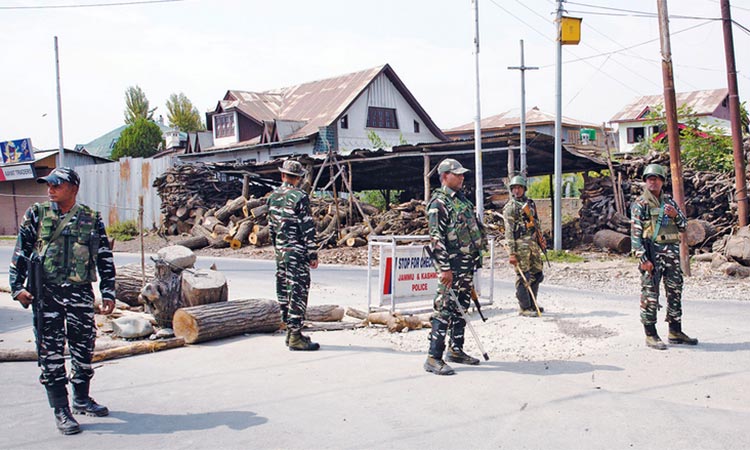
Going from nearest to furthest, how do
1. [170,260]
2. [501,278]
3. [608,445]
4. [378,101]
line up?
[608,445], [170,260], [501,278], [378,101]

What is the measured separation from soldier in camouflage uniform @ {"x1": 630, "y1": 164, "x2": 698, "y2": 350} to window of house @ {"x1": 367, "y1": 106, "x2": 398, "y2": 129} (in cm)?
3089

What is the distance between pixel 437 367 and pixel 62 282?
3251 millimetres

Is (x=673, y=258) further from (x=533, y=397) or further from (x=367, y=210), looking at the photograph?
(x=367, y=210)

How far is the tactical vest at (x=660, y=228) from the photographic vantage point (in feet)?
23.9

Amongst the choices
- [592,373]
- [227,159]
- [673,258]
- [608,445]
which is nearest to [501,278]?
[673,258]

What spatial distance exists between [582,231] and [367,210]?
728cm

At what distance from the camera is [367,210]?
80.6 ft

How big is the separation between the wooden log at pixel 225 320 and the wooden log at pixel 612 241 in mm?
13860

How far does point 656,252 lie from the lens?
7.30 m

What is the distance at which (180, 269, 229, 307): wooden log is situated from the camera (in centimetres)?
834

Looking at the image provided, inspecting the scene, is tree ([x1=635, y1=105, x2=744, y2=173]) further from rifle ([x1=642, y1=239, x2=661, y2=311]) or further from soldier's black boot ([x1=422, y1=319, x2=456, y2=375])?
soldier's black boot ([x1=422, y1=319, x2=456, y2=375])

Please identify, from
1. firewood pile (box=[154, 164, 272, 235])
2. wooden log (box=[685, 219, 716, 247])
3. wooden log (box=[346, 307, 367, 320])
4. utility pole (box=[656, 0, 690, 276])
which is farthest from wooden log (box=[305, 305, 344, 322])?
firewood pile (box=[154, 164, 272, 235])

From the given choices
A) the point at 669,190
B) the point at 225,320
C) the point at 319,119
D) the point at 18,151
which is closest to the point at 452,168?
the point at 225,320

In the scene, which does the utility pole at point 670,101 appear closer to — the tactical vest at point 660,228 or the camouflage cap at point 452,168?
the tactical vest at point 660,228
